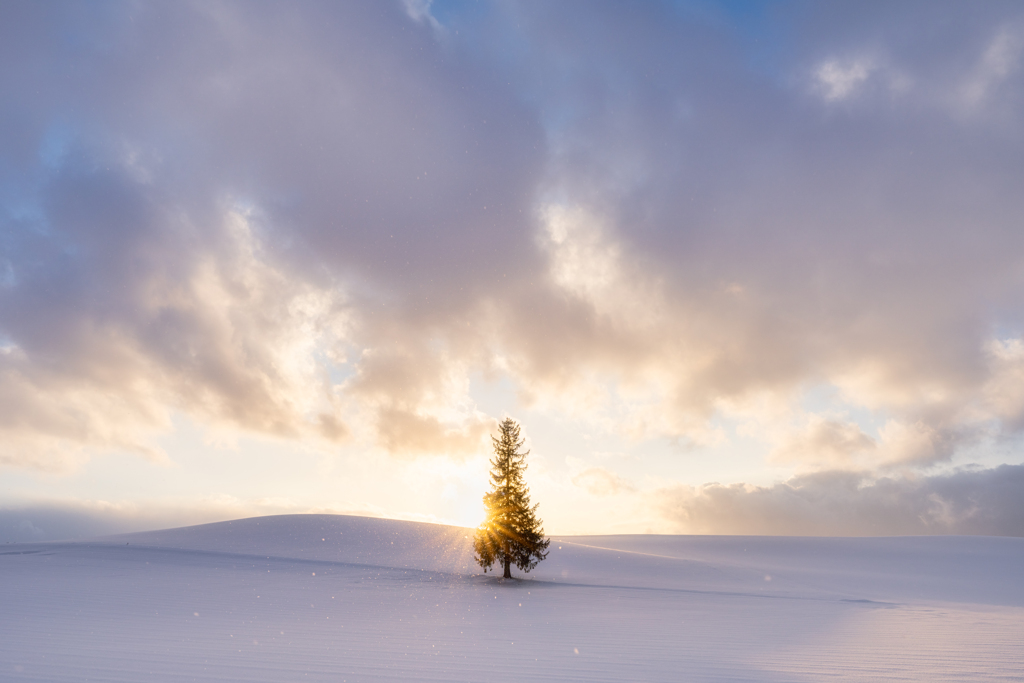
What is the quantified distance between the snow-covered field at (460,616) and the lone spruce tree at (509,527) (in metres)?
1.15

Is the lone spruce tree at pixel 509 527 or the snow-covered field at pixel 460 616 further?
the lone spruce tree at pixel 509 527

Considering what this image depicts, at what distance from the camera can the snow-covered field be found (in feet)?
30.0

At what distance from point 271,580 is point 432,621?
1336cm

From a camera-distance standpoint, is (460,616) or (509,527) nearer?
(460,616)

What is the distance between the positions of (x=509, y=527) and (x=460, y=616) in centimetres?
1187

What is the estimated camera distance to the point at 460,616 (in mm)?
16141

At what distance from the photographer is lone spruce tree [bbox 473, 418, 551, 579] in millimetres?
27578

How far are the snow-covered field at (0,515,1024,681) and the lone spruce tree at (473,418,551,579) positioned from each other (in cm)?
115

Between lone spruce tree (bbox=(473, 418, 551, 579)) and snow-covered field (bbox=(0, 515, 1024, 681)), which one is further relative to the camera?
lone spruce tree (bbox=(473, 418, 551, 579))

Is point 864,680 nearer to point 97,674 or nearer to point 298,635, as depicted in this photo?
point 298,635

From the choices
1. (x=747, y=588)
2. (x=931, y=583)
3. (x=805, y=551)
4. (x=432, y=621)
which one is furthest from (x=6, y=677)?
(x=805, y=551)

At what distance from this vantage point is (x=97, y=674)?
8086 millimetres

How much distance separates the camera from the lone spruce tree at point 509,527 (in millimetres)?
27578

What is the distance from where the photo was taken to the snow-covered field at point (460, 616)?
30.0 ft
